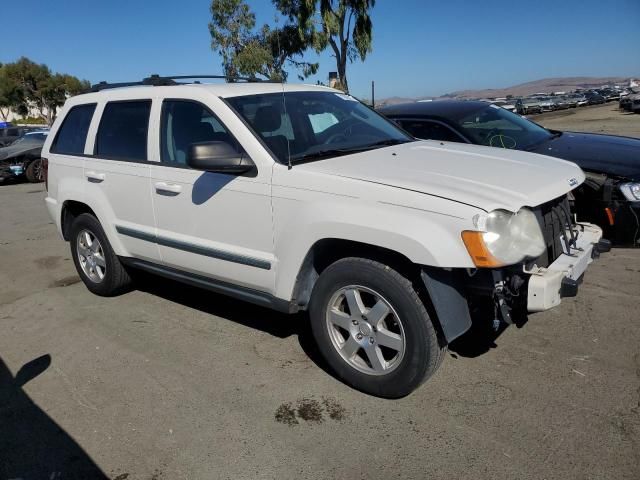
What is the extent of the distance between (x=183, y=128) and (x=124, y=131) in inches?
29.7

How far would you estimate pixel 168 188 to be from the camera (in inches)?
157

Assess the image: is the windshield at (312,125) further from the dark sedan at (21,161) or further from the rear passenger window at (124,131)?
the dark sedan at (21,161)

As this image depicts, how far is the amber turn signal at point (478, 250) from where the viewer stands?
2.69 meters

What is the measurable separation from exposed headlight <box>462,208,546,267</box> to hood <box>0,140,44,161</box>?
52.8ft

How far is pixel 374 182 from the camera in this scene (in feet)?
9.90

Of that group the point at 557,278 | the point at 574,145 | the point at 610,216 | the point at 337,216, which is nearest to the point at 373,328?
the point at 337,216

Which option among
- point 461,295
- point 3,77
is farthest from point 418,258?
point 3,77

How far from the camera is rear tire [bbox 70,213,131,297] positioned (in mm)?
4898

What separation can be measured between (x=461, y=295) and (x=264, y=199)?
51.7 inches

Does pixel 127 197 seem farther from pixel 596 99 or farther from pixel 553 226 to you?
pixel 596 99

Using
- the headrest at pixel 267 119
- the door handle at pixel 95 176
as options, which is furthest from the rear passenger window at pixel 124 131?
the headrest at pixel 267 119

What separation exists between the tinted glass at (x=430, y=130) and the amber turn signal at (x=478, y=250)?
3252 millimetres

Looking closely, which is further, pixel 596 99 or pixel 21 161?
pixel 596 99

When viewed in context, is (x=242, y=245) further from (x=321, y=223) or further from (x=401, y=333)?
(x=401, y=333)
